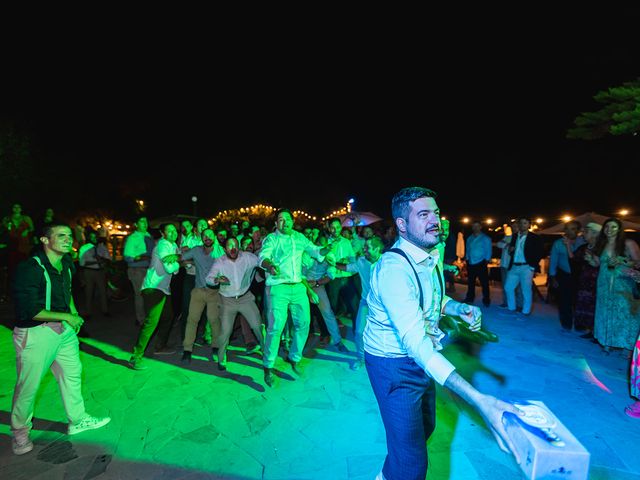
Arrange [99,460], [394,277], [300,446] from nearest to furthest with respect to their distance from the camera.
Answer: [394,277]
[99,460]
[300,446]

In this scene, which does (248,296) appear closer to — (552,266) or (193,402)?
(193,402)

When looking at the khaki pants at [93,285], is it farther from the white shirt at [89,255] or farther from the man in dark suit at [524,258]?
the man in dark suit at [524,258]

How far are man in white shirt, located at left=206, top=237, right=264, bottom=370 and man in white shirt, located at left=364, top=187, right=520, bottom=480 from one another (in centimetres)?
314

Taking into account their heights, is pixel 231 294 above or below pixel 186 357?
above

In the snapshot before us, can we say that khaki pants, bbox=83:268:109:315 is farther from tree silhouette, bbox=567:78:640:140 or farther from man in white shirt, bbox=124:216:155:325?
tree silhouette, bbox=567:78:640:140

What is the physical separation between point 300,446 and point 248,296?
2.28 m

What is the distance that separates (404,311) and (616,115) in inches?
148

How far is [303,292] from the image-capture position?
15.7ft

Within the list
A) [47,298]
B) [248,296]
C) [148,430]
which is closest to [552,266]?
[248,296]

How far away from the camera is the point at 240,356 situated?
219 inches

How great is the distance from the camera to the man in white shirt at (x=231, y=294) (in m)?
4.95

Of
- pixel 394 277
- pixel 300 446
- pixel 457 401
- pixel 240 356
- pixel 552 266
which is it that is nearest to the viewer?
pixel 394 277

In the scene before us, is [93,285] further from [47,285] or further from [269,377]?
[269,377]

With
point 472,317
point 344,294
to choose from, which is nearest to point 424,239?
point 472,317
